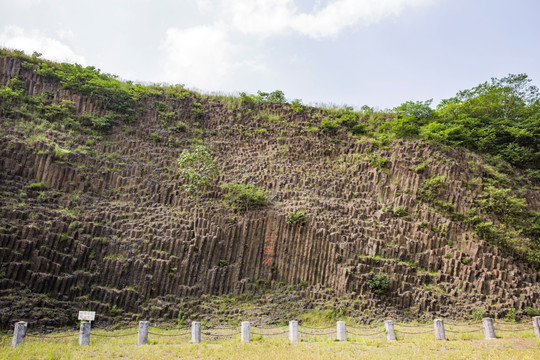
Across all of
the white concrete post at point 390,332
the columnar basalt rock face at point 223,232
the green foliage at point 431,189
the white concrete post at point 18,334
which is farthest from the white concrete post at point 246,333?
the green foliage at point 431,189

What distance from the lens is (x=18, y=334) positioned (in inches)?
408

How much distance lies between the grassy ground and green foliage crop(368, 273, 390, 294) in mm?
2377

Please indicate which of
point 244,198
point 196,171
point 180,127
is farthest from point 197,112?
point 244,198

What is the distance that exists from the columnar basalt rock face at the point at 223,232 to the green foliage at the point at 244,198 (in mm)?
509

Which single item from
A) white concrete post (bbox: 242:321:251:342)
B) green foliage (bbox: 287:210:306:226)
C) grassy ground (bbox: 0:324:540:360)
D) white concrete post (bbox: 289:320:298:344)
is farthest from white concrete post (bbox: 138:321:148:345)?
green foliage (bbox: 287:210:306:226)

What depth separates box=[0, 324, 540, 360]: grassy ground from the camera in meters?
10.3

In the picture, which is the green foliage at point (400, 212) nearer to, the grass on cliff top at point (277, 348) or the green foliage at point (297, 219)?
the green foliage at point (297, 219)

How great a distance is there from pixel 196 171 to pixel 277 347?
37.1ft

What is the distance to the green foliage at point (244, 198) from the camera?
18.7 metres

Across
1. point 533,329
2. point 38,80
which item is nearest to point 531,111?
point 533,329

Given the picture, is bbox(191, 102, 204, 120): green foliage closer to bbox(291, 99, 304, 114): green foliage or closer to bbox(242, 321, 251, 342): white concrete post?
bbox(291, 99, 304, 114): green foliage

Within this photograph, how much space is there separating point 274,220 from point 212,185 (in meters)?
4.18

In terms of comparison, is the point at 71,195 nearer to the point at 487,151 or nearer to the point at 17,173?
the point at 17,173

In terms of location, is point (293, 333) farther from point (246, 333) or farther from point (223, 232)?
point (223, 232)
